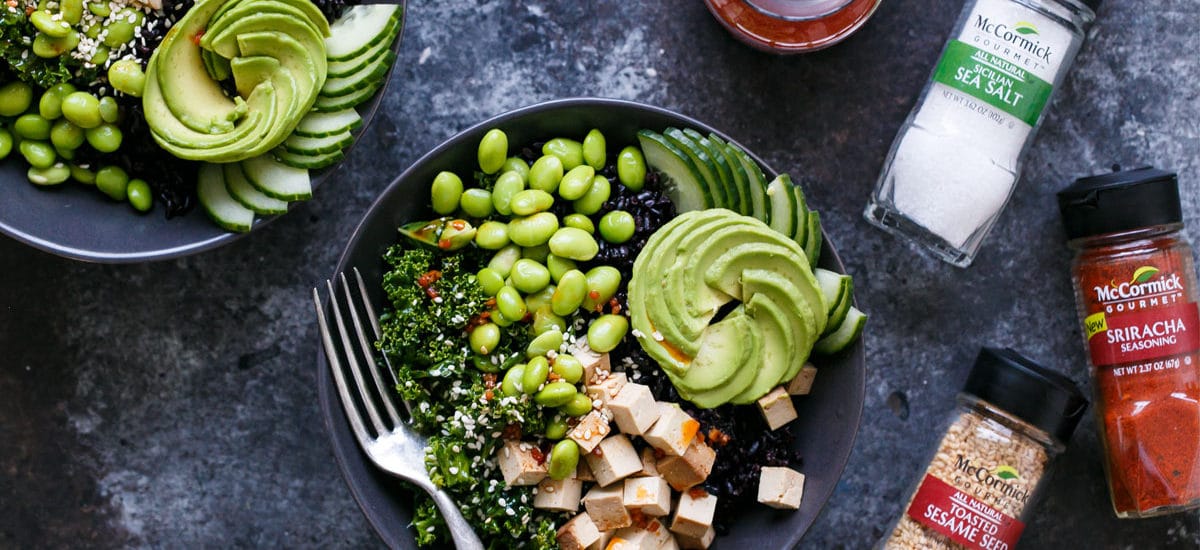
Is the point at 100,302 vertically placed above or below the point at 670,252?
below

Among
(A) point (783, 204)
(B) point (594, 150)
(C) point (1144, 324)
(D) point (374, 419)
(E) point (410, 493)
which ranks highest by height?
(C) point (1144, 324)

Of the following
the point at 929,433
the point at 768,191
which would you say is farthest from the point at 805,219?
the point at 929,433

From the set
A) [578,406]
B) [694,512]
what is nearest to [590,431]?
[578,406]

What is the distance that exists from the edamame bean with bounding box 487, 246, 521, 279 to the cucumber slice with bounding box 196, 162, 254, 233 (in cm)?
46

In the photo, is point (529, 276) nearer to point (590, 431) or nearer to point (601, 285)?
point (601, 285)

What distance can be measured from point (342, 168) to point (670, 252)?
0.80 metres

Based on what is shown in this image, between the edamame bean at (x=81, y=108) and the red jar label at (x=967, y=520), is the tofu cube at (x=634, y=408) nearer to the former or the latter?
the red jar label at (x=967, y=520)

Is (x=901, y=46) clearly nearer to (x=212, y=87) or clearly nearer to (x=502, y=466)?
(x=502, y=466)

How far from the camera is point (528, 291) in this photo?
1.73 meters

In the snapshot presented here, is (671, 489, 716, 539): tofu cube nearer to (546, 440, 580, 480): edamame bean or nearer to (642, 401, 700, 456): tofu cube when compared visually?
(642, 401, 700, 456): tofu cube

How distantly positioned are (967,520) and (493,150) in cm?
119

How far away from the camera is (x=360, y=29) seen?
1766mm

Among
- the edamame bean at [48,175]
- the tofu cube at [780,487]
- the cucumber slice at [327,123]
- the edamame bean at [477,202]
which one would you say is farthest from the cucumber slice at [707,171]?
the edamame bean at [48,175]

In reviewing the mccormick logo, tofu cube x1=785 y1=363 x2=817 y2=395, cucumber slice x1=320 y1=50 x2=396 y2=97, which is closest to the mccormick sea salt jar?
the mccormick logo
